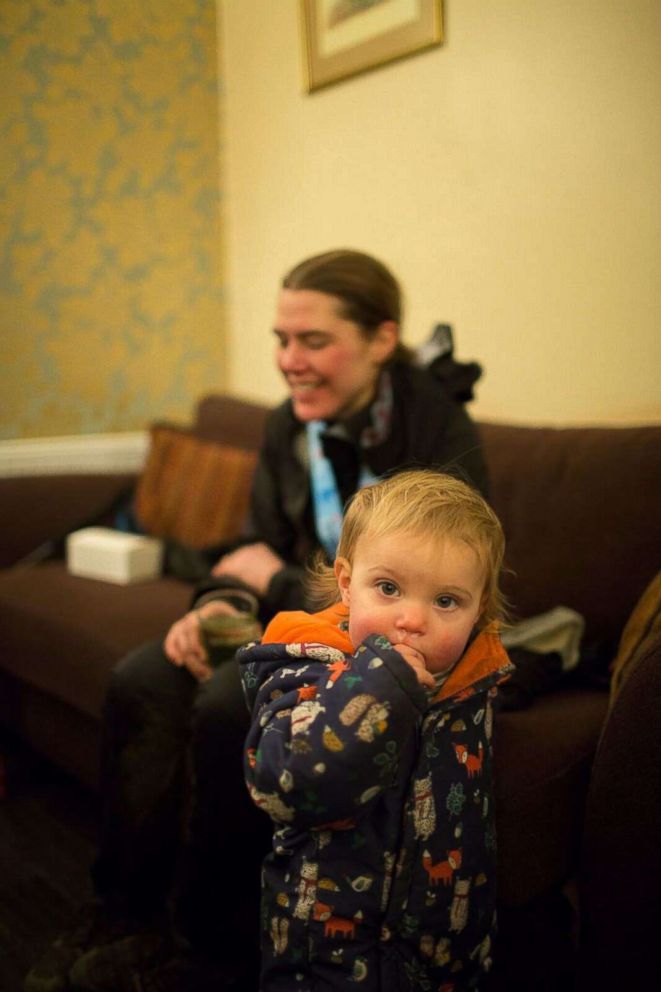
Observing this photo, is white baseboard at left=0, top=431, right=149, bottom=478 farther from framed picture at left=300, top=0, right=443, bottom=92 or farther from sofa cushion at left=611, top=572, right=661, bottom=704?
sofa cushion at left=611, top=572, right=661, bottom=704

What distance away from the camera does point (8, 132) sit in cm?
223

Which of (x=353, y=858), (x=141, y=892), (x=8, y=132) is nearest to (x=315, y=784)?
(x=353, y=858)

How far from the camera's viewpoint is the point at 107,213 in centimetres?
248

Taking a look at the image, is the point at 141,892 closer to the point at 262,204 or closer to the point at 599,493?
the point at 599,493

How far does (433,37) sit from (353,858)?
1956 mm

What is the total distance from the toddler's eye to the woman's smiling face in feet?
2.01

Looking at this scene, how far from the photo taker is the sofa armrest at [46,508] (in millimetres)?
2000

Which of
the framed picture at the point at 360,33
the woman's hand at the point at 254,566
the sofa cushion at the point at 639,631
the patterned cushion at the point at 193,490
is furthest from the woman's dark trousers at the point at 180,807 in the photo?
the framed picture at the point at 360,33

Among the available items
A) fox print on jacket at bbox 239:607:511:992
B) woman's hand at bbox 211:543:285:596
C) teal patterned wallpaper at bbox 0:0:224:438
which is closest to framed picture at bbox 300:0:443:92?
teal patterned wallpaper at bbox 0:0:224:438

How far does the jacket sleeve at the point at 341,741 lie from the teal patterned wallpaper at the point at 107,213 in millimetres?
1968

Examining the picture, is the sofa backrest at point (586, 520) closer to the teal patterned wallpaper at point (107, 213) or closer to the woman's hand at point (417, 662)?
the woman's hand at point (417, 662)

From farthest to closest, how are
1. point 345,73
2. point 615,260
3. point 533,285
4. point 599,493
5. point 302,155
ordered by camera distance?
point 302,155 → point 345,73 → point 533,285 → point 615,260 → point 599,493

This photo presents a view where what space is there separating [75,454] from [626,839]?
205 cm

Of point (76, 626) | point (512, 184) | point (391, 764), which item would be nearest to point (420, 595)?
point (391, 764)
